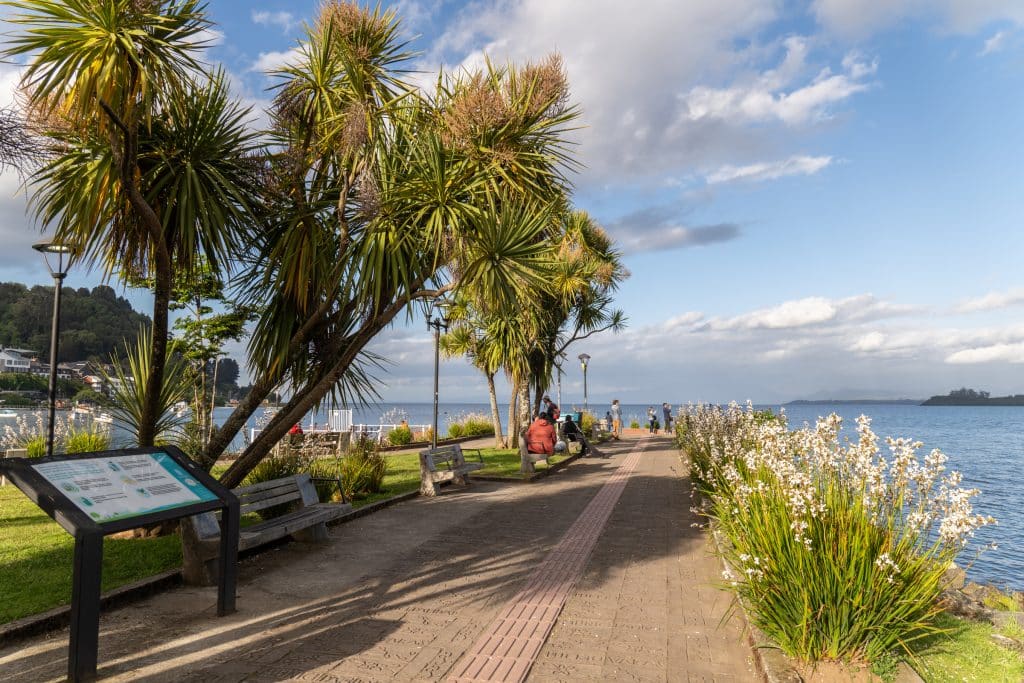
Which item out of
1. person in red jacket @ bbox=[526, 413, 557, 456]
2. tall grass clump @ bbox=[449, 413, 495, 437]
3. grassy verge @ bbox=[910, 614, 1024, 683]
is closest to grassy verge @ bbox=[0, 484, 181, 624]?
grassy verge @ bbox=[910, 614, 1024, 683]

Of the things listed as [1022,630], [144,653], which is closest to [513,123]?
[144,653]

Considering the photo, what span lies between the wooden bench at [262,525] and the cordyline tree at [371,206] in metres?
0.57

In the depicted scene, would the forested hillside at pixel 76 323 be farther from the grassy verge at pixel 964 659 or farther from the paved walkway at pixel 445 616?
the grassy verge at pixel 964 659

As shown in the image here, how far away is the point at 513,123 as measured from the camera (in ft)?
25.5

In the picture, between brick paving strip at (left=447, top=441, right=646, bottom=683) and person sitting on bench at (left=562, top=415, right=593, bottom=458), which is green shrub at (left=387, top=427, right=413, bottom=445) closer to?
person sitting on bench at (left=562, top=415, right=593, bottom=458)

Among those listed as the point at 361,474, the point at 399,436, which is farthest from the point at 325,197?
the point at 399,436

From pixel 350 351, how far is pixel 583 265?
15.0 m

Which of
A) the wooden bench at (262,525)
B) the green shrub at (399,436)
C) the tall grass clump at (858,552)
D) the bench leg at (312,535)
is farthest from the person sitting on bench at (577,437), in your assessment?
the tall grass clump at (858,552)

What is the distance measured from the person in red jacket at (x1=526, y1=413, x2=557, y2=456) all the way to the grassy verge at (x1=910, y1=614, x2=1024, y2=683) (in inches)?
349

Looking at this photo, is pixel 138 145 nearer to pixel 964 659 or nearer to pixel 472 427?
pixel 964 659

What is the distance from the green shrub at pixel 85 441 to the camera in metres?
11.1

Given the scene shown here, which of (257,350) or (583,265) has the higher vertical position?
(583,265)

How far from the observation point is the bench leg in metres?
7.07

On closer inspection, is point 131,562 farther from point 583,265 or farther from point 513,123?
point 583,265
